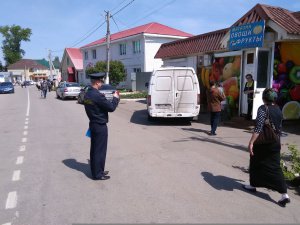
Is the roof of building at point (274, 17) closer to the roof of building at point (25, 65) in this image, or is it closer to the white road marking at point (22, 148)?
the white road marking at point (22, 148)

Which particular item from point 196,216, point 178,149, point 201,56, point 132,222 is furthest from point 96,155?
point 201,56

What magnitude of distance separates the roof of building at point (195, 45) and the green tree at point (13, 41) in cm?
8689

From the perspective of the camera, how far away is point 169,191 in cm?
486

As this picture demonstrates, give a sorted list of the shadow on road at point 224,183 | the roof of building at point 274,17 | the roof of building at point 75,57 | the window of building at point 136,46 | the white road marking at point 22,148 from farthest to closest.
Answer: the roof of building at point 75,57 < the window of building at point 136,46 < the roof of building at point 274,17 < the white road marking at point 22,148 < the shadow on road at point 224,183

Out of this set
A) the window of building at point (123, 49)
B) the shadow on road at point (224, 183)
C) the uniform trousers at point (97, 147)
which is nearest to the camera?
the shadow on road at point (224, 183)

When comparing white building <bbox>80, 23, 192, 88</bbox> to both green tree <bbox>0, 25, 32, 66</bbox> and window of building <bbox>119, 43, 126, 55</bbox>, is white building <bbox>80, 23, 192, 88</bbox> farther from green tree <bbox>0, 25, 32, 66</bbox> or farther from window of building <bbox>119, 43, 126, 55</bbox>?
green tree <bbox>0, 25, 32, 66</bbox>

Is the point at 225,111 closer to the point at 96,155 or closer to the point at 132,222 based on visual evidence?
the point at 96,155

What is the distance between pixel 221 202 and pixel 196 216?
63 centimetres

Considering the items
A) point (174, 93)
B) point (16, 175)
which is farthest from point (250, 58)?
point (16, 175)

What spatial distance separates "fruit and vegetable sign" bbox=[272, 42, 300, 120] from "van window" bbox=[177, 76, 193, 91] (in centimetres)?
283

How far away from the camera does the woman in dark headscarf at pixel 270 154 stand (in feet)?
14.4

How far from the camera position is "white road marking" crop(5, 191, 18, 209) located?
14.4ft

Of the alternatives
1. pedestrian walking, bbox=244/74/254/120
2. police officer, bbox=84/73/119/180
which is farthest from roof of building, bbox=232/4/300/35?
police officer, bbox=84/73/119/180

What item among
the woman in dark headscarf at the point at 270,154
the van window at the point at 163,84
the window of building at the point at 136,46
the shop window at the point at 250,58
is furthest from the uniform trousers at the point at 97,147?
the window of building at the point at 136,46
